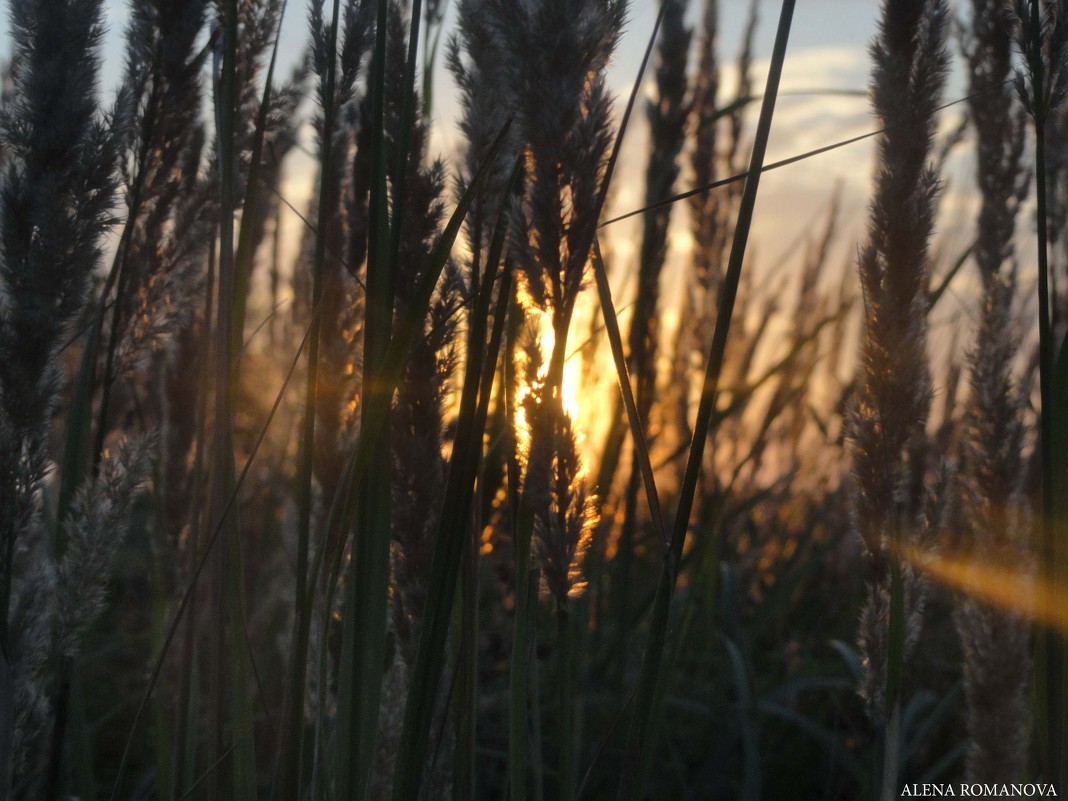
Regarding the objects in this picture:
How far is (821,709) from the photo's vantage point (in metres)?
2.63

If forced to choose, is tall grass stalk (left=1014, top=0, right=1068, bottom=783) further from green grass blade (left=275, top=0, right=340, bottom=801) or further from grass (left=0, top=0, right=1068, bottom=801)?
green grass blade (left=275, top=0, right=340, bottom=801)

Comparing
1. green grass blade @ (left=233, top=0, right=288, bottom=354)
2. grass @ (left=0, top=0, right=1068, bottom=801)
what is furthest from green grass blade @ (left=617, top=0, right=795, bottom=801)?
green grass blade @ (left=233, top=0, right=288, bottom=354)

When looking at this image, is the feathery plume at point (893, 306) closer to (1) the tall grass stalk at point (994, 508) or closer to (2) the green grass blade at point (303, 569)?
(1) the tall grass stalk at point (994, 508)

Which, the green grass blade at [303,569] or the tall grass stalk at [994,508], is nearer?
the green grass blade at [303,569]

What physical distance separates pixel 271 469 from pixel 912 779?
213 cm

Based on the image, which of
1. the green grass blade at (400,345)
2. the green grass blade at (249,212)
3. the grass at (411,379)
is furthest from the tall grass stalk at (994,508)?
the green grass blade at (249,212)

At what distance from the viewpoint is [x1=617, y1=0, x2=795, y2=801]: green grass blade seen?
92 centimetres

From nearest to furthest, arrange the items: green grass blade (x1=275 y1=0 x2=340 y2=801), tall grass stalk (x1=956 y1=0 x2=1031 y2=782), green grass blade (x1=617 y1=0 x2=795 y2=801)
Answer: green grass blade (x1=617 y1=0 x2=795 y2=801) < green grass blade (x1=275 y1=0 x2=340 y2=801) < tall grass stalk (x1=956 y1=0 x2=1031 y2=782)

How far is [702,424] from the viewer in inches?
37.5

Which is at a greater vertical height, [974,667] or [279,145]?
[279,145]

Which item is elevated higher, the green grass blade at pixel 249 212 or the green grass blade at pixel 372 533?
the green grass blade at pixel 249 212

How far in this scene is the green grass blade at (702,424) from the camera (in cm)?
92

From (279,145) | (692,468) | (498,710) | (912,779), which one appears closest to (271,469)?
(498,710)

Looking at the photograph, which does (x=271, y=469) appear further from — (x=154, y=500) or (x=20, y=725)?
(x=20, y=725)
